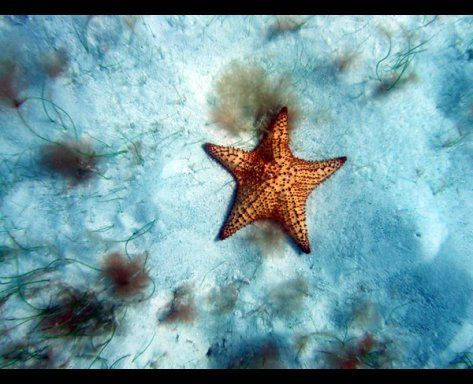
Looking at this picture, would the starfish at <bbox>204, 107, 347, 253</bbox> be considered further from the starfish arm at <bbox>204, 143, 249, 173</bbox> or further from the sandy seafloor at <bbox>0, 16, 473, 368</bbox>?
the sandy seafloor at <bbox>0, 16, 473, 368</bbox>

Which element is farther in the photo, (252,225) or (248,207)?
(252,225)

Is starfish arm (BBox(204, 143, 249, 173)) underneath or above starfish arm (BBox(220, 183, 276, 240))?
above

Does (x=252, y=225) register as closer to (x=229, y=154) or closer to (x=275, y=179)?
(x=275, y=179)

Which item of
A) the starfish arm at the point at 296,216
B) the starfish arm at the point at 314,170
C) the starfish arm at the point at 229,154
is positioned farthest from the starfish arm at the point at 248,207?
the starfish arm at the point at 314,170

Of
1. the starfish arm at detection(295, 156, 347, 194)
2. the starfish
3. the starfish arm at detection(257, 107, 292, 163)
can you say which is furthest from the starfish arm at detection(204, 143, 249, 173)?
the starfish arm at detection(295, 156, 347, 194)

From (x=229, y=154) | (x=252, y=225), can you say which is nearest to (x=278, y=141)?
(x=229, y=154)

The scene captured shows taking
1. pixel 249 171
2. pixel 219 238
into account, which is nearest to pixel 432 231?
pixel 249 171

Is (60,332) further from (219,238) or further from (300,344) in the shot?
(300,344)
